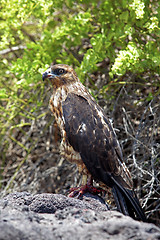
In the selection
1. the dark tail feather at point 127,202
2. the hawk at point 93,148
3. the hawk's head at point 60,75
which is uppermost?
the hawk's head at point 60,75

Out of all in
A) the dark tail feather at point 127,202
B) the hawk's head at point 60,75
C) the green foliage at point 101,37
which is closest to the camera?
the dark tail feather at point 127,202

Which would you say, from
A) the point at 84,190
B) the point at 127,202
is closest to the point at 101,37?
the point at 84,190

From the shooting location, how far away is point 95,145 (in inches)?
122

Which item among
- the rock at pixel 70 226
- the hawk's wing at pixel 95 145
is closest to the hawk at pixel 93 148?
the hawk's wing at pixel 95 145

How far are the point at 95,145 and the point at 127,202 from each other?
0.57 metres

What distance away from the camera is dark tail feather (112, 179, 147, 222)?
2.89m

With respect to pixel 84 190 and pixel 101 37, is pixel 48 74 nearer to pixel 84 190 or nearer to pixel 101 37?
pixel 101 37

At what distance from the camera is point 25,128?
17.5 ft

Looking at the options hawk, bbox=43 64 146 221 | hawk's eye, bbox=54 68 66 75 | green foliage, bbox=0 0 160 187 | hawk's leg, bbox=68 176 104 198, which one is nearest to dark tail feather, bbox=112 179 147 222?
hawk, bbox=43 64 146 221

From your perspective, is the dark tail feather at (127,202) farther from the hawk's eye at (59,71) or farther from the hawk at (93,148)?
the hawk's eye at (59,71)

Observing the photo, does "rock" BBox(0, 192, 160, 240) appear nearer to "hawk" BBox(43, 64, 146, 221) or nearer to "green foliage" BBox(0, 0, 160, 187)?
"hawk" BBox(43, 64, 146, 221)

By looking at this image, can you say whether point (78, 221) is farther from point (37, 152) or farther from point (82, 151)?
point (37, 152)

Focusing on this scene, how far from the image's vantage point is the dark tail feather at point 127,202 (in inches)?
114

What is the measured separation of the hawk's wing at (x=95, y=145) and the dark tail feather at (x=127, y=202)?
0.06 metres
